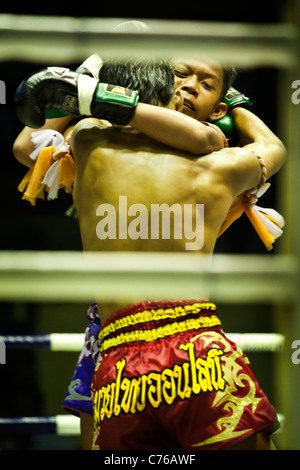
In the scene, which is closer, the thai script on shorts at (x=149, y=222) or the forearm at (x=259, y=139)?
the thai script on shorts at (x=149, y=222)

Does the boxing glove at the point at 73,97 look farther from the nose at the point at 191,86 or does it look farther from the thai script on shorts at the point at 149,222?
the nose at the point at 191,86

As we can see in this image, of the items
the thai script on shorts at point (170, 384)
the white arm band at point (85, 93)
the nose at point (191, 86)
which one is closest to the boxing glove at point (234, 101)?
the nose at point (191, 86)

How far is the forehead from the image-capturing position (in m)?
1.61

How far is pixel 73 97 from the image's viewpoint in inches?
50.0

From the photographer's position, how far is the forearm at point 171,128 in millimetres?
1265

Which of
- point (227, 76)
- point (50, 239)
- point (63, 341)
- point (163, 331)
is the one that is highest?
point (227, 76)

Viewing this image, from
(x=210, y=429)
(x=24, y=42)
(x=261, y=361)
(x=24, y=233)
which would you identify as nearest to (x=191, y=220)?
(x=210, y=429)

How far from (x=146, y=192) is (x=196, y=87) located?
454 millimetres

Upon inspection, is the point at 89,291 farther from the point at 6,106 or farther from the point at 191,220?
the point at 6,106

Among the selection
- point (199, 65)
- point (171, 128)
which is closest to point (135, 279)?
point (171, 128)

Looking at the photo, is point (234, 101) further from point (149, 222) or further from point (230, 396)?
point (230, 396)

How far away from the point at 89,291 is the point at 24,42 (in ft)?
1.24

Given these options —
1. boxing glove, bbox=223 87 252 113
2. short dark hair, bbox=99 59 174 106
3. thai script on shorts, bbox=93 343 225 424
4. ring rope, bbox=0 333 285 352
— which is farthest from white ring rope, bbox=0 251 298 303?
ring rope, bbox=0 333 285 352

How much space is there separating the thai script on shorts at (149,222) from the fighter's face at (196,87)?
0.41m
